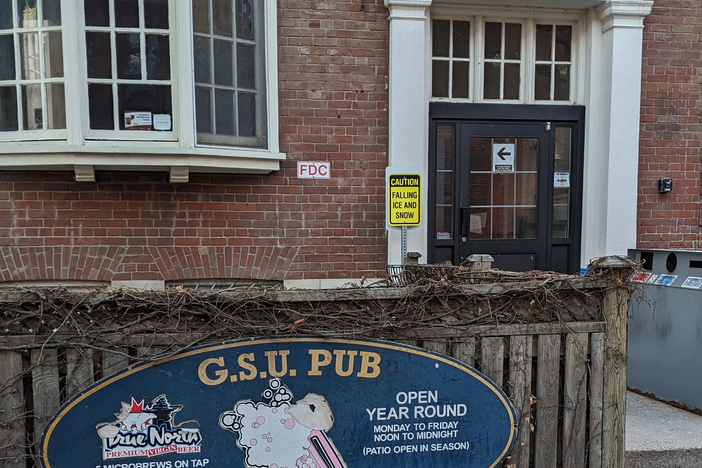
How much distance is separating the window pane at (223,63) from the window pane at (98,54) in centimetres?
90

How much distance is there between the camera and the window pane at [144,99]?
4.45m

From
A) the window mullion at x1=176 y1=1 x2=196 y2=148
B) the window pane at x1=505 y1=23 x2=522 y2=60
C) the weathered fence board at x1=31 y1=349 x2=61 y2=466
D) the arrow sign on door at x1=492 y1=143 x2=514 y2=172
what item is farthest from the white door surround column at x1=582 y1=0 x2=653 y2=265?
the weathered fence board at x1=31 y1=349 x2=61 y2=466

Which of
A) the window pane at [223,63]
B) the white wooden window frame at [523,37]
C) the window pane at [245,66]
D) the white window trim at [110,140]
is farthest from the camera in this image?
the white wooden window frame at [523,37]

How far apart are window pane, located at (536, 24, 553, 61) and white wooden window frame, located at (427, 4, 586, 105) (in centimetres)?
5

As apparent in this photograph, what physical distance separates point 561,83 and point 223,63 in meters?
3.57

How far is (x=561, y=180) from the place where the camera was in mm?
5535

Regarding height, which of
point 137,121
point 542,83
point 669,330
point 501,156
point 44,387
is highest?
point 542,83

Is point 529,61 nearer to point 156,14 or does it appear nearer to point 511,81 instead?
point 511,81

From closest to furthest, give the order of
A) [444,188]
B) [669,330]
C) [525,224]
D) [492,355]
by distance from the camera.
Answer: [492,355] < [669,330] < [444,188] < [525,224]

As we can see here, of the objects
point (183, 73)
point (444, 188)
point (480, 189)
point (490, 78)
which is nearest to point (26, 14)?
point (183, 73)

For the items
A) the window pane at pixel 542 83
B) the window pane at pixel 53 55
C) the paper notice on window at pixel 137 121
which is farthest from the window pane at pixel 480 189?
the window pane at pixel 53 55

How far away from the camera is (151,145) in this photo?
14.4ft

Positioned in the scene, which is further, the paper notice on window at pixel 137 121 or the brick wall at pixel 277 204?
the brick wall at pixel 277 204

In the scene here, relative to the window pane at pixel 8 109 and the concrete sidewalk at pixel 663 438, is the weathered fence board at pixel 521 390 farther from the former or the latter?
the window pane at pixel 8 109
